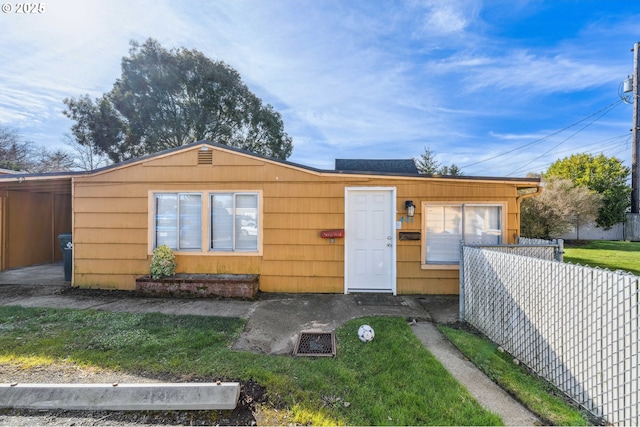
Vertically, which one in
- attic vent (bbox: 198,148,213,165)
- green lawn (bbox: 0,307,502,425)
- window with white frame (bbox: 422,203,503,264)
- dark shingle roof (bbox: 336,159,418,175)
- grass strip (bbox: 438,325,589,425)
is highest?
dark shingle roof (bbox: 336,159,418,175)

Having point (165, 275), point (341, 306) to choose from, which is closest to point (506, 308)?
point (341, 306)

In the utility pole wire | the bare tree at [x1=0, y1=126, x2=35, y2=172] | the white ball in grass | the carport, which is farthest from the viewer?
the bare tree at [x1=0, y1=126, x2=35, y2=172]

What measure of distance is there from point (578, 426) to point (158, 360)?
12.6ft

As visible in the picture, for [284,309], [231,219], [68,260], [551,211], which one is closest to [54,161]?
[68,260]

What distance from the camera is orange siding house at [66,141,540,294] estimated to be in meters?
5.43

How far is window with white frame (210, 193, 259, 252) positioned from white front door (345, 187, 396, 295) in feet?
6.57

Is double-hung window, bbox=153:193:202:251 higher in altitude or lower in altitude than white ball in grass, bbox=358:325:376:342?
higher

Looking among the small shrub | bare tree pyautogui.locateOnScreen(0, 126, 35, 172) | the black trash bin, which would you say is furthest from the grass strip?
bare tree pyautogui.locateOnScreen(0, 126, 35, 172)

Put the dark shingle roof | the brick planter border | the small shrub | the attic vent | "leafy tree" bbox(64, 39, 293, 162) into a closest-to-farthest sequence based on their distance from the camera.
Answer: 1. the brick planter border
2. the small shrub
3. the attic vent
4. the dark shingle roof
5. "leafy tree" bbox(64, 39, 293, 162)

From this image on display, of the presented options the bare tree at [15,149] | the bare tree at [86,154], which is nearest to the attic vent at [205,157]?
the bare tree at [86,154]

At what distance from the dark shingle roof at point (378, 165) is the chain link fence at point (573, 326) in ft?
27.5

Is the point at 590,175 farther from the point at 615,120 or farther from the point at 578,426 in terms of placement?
the point at 578,426

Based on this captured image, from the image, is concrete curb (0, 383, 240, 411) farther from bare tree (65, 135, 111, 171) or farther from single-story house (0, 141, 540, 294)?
bare tree (65, 135, 111, 171)

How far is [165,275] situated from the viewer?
5.31 meters
